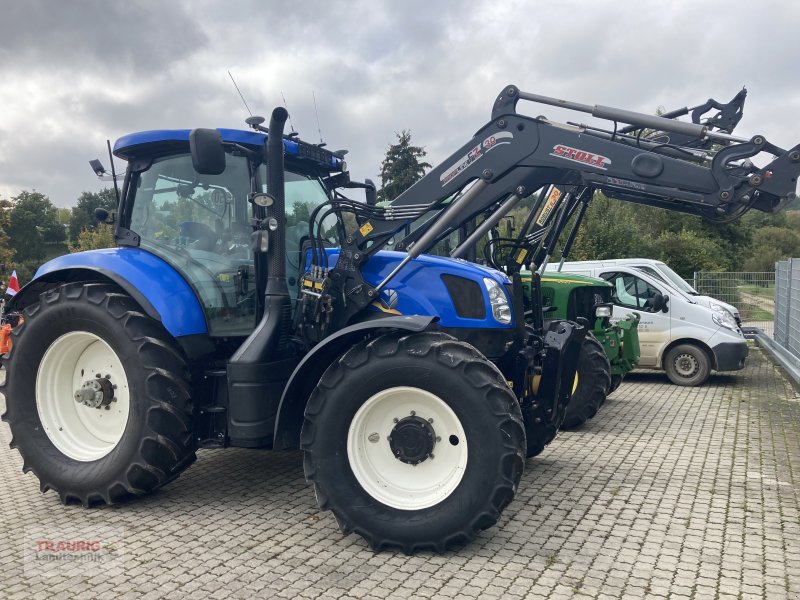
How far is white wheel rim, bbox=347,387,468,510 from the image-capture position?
4238mm

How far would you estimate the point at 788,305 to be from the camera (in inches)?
509

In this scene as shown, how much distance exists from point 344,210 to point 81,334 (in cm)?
219

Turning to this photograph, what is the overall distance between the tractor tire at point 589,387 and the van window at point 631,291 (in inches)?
155

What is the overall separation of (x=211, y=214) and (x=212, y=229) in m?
0.12

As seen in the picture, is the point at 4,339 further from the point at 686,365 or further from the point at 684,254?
the point at 684,254

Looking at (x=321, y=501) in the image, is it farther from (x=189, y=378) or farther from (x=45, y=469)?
(x=45, y=469)

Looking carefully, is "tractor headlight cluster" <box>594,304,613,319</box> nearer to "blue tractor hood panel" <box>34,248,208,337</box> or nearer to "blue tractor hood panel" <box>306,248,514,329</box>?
"blue tractor hood panel" <box>306,248,514,329</box>

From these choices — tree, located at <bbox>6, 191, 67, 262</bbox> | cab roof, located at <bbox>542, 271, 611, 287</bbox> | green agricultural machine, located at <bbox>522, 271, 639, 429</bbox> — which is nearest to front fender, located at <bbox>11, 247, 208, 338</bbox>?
green agricultural machine, located at <bbox>522, 271, 639, 429</bbox>

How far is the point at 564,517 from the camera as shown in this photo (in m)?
4.86

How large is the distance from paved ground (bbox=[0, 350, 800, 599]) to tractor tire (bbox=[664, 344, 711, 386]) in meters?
4.32

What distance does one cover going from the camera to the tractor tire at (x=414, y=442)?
160 inches

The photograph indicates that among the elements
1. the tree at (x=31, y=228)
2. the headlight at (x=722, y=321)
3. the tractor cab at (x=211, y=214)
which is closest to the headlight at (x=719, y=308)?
the headlight at (x=722, y=321)

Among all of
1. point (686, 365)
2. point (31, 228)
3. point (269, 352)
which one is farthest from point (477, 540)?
point (31, 228)

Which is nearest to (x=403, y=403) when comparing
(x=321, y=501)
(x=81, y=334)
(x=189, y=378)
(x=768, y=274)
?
(x=321, y=501)
